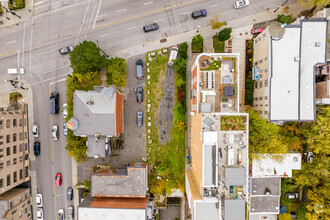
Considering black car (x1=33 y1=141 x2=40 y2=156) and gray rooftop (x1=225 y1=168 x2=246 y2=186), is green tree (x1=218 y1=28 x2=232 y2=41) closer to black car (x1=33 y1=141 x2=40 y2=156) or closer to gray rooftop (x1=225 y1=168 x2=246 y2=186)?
gray rooftop (x1=225 y1=168 x2=246 y2=186)

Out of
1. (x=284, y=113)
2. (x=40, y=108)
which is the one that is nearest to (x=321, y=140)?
(x=284, y=113)

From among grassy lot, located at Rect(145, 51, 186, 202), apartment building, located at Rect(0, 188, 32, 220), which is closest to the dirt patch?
grassy lot, located at Rect(145, 51, 186, 202)

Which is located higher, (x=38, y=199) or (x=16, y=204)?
(x=16, y=204)

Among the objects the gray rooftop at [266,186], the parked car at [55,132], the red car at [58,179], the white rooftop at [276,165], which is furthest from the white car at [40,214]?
the white rooftop at [276,165]

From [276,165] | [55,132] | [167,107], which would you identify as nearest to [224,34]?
[167,107]

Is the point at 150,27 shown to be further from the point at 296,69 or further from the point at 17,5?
the point at 296,69

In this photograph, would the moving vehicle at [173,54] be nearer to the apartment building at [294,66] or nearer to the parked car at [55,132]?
the apartment building at [294,66]

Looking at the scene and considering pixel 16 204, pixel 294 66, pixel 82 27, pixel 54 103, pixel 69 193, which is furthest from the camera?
pixel 69 193
